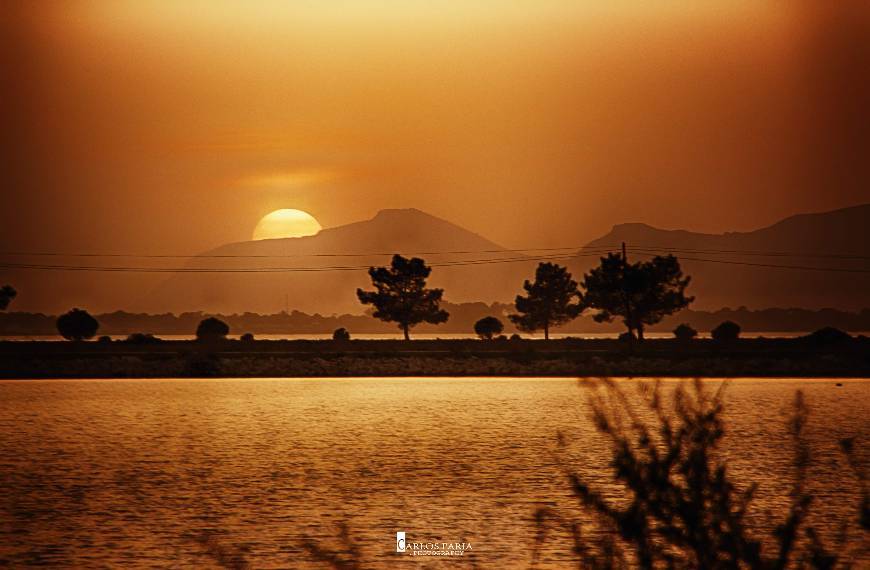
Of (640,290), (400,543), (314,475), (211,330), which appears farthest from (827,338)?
(400,543)

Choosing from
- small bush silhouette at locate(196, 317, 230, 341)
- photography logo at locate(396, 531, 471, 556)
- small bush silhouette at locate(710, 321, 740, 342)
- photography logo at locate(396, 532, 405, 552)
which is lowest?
photography logo at locate(396, 531, 471, 556)

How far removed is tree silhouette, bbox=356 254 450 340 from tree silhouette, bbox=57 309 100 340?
1437 inches

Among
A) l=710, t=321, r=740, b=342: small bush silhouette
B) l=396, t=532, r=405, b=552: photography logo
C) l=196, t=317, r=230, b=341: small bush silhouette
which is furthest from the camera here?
l=196, t=317, r=230, b=341: small bush silhouette

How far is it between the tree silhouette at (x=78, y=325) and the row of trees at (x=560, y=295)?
36.5 m

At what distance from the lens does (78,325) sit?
138625 mm

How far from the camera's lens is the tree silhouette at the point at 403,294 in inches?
5837

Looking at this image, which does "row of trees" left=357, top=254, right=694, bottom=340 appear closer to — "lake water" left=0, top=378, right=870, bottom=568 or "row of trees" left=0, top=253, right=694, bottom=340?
"row of trees" left=0, top=253, right=694, bottom=340

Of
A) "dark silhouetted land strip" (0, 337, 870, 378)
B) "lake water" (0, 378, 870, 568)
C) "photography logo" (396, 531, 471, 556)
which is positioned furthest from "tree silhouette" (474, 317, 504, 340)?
"photography logo" (396, 531, 471, 556)

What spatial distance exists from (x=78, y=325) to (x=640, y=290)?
241 ft

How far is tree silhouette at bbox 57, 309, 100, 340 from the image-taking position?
455ft

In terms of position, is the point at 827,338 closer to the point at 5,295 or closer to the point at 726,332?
the point at 726,332

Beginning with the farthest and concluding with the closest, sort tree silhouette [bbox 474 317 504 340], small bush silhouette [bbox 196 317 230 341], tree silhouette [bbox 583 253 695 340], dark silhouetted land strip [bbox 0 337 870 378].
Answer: tree silhouette [bbox 474 317 504 340] → small bush silhouette [bbox 196 317 230 341] → tree silhouette [bbox 583 253 695 340] → dark silhouetted land strip [bbox 0 337 870 378]

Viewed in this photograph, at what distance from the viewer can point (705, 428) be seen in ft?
26.7

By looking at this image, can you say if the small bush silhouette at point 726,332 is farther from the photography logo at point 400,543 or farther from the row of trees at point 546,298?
the photography logo at point 400,543
